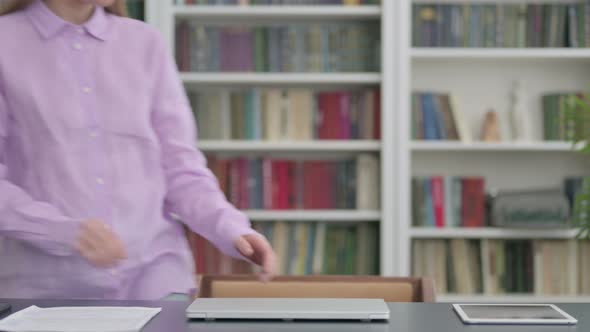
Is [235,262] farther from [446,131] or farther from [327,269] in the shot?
[446,131]

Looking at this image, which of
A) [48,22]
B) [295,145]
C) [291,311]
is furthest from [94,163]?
[295,145]

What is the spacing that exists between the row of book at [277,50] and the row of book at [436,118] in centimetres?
26

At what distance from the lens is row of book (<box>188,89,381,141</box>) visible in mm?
3521

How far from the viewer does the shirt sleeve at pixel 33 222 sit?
1.24m

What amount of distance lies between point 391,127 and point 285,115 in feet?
1.56

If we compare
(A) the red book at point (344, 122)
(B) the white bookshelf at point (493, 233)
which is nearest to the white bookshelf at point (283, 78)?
(A) the red book at point (344, 122)

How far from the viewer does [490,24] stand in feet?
11.4

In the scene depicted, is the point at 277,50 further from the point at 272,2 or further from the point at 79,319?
the point at 79,319

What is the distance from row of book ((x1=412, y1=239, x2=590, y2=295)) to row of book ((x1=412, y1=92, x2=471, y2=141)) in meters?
0.49

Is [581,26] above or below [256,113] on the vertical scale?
above

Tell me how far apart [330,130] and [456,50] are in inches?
25.5

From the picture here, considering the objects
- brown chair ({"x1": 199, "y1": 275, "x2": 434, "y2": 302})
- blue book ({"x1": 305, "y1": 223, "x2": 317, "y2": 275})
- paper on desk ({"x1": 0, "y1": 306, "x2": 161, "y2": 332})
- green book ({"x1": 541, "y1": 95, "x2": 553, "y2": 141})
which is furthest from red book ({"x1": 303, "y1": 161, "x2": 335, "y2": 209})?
paper on desk ({"x1": 0, "y1": 306, "x2": 161, "y2": 332})

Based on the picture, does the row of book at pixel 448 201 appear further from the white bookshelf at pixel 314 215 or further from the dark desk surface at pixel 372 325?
the dark desk surface at pixel 372 325

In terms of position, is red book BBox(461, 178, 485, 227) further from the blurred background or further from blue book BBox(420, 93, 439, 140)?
blue book BBox(420, 93, 439, 140)
